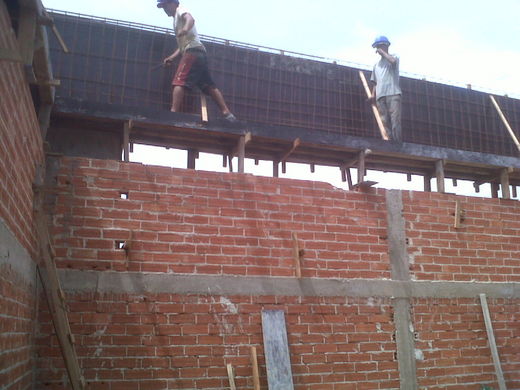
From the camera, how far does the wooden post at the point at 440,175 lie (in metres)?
6.89

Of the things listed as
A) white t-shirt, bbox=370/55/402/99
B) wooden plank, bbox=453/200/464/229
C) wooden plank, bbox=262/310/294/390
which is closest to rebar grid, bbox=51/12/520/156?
white t-shirt, bbox=370/55/402/99

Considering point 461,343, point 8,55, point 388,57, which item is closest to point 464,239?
point 461,343

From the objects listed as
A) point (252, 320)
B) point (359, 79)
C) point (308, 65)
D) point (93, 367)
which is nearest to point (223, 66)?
point (308, 65)

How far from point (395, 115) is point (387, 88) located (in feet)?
1.29

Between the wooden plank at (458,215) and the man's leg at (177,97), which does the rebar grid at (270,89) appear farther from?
the wooden plank at (458,215)

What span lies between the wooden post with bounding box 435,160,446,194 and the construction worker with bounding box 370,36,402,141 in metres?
0.61

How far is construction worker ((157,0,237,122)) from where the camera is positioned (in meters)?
6.30

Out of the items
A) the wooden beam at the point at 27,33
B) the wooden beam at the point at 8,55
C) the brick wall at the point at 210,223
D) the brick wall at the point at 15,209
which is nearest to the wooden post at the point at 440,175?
the brick wall at the point at 210,223

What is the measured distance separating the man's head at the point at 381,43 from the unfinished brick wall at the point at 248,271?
2.40 meters

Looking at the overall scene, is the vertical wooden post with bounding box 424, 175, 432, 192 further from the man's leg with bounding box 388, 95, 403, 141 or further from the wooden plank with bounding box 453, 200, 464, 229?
the wooden plank with bounding box 453, 200, 464, 229

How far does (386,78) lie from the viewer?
7.52 metres

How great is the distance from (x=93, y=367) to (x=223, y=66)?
4.03m

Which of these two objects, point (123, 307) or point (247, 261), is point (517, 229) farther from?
point (123, 307)

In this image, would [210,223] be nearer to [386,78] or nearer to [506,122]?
[386,78]
